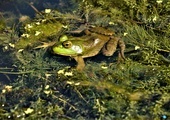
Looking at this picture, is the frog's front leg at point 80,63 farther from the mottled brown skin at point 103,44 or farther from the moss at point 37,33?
the moss at point 37,33

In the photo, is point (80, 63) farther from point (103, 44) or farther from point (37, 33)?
point (37, 33)

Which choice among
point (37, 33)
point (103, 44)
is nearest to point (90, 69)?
point (103, 44)

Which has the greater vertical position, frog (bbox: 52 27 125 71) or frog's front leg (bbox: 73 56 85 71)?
frog (bbox: 52 27 125 71)

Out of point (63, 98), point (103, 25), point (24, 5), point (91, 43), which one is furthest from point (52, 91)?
point (24, 5)

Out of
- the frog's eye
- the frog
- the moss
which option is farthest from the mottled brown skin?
the moss

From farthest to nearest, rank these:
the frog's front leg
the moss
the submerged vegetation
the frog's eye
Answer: the moss
the frog's eye
the frog's front leg
the submerged vegetation

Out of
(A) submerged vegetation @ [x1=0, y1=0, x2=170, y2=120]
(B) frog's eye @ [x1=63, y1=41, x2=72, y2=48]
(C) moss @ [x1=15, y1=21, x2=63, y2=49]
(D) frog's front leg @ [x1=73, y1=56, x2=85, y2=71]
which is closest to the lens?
(A) submerged vegetation @ [x1=0, y1=0, x2=170, y2=120]

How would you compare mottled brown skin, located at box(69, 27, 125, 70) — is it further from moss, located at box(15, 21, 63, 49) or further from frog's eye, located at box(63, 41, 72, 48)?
moss, located at box(15, 21, 63, 49)

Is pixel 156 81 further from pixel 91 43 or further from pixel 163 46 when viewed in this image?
pixel 91 43

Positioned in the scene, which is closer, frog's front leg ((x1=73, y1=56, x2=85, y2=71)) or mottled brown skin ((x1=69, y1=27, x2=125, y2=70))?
frog's front leg ((x1=73, y1=56, x2=85, y2=71))
